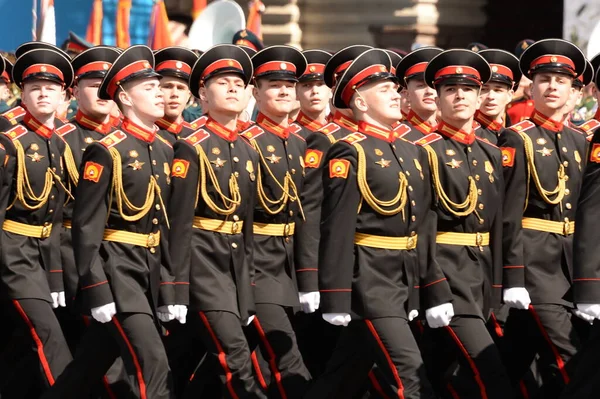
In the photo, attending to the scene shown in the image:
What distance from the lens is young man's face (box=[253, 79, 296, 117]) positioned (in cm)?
1118

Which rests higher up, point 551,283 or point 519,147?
point 519,147

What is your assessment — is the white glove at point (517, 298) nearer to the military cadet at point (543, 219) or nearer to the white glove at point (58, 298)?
the military cadet at point (543, 219)

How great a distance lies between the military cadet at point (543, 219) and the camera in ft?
33.5

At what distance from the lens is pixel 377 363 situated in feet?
30.8

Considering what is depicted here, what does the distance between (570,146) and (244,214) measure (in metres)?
1.94

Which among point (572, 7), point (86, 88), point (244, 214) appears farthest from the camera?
point (572, 7)

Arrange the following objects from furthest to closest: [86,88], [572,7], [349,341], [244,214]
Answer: [572,7]
[86,88]
[244,214]
[349,341]

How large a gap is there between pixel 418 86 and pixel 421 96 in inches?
2.7

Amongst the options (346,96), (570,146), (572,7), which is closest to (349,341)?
(346,96)

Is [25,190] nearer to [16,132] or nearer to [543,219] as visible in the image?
[16,132]

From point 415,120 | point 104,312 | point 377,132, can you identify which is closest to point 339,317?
point 377,132

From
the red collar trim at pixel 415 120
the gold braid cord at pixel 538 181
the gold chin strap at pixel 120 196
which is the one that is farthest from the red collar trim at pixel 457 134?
the gold chin strap at pixel 120 196

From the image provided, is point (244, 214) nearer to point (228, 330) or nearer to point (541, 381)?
point (228, 330)

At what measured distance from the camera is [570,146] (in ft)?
35.4
